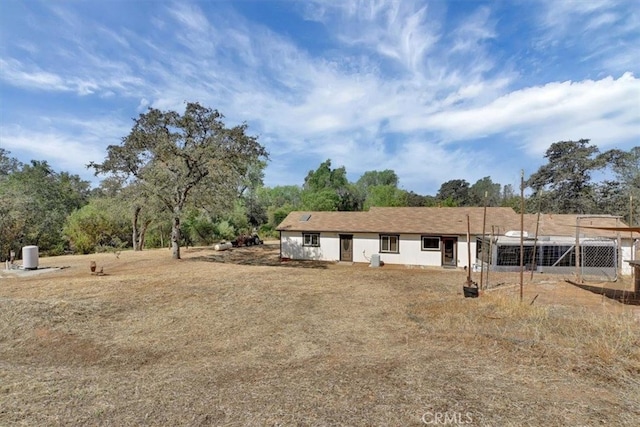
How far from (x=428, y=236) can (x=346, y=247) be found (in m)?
5.52

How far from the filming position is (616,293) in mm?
12953

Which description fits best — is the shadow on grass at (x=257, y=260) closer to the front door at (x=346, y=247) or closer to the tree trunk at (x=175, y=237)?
the tree trunk at (x=175, y=237)

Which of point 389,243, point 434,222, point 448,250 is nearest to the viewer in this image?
point 448,250

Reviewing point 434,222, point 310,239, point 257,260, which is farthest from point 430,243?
point 257,260

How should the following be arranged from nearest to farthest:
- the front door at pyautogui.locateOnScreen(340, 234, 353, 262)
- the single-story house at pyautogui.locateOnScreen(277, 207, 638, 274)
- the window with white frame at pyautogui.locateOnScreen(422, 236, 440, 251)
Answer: the single-story house at pyautogui.locateOnScreen(277, 207, 638, 274) → the window with white frame at pyautogui.locateOnScreen(422, 236, 440, 251) → the front door at pyautogui.locateOnScreen(340, 234, 353, 262)

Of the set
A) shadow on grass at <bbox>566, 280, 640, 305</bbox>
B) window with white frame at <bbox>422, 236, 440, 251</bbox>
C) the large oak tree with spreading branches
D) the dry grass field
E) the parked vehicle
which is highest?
the large oak tree with spreading branches

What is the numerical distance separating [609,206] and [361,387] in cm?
4014

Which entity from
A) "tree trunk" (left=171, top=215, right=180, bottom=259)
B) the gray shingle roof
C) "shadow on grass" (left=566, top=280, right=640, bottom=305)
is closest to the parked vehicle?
the gray shingle roof

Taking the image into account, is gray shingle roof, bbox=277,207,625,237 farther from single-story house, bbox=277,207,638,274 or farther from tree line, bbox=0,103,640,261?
tree line, bbox=0,103,640,261

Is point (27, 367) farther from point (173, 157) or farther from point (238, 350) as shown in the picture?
point (173, 157)

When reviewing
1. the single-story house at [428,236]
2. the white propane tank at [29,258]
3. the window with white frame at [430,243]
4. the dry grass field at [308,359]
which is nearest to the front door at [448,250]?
the single-story house at [428,236]

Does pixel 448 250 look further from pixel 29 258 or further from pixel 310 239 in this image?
pixel 29 258

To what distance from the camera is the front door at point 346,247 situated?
22.7m

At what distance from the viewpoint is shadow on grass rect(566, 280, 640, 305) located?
454 inches
